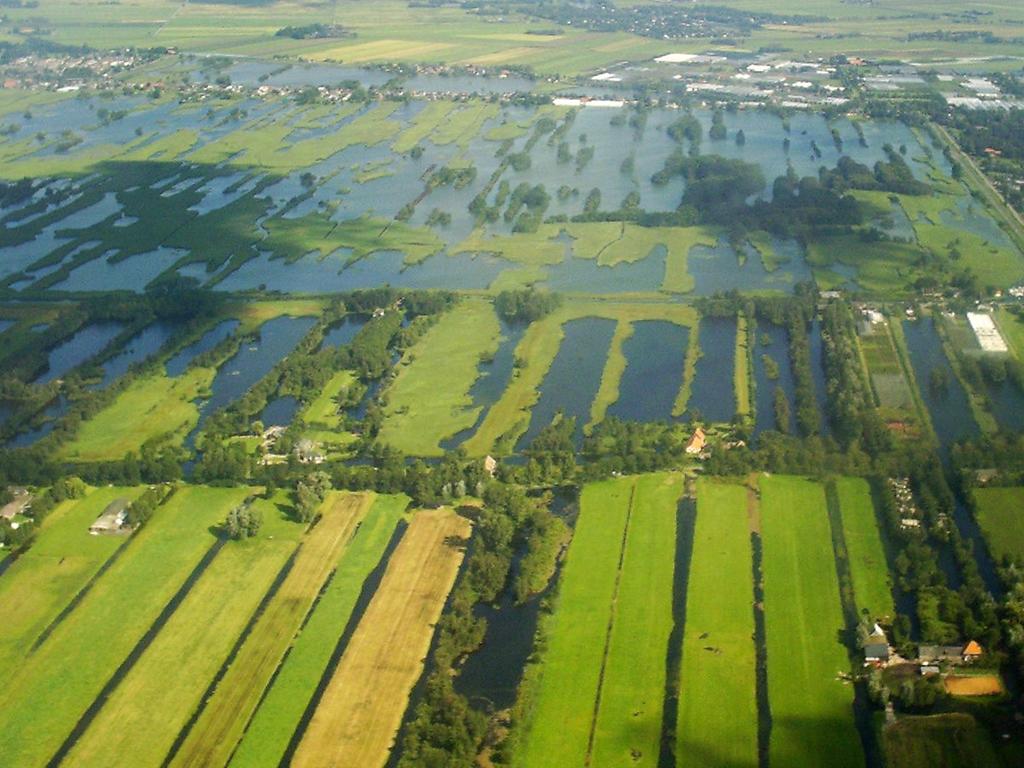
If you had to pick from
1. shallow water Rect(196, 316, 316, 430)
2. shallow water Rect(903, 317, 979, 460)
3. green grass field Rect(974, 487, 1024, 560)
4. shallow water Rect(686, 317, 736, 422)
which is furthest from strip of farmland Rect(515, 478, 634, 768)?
shallow water Rect(196, 316, 316, 430)

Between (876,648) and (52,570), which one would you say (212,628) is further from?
(876,648)

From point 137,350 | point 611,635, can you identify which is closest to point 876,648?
point 611,635

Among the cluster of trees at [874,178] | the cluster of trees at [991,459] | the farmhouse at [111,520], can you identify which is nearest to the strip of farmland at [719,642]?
the cluster of trees at [991,459]

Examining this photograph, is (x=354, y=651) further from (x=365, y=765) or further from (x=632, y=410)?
(x=632, y=410)

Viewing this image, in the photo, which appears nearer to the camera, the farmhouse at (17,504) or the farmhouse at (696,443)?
the farmhouse at (17,504)

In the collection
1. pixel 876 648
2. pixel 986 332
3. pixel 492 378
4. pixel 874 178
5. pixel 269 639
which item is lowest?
pixel 492 378

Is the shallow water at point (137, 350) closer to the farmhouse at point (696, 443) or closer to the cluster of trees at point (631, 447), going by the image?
the cluster of trees at point (631, 447)
